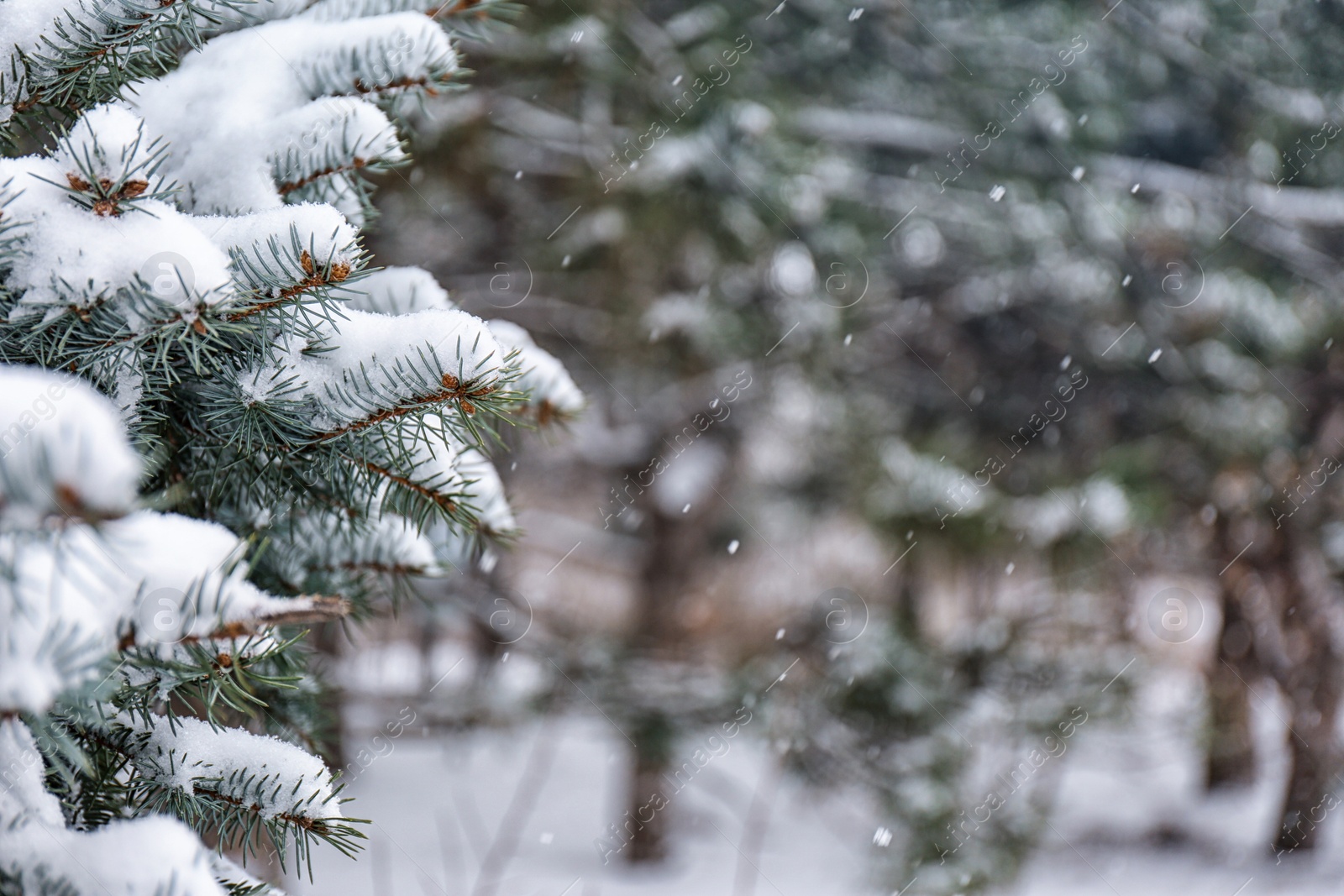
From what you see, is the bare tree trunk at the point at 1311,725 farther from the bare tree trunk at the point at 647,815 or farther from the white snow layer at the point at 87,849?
the white snow layer at the point at 87,849

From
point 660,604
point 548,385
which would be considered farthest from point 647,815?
point 548,385

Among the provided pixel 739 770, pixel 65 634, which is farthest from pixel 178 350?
pixel 739 770

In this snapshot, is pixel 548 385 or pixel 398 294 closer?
pixel 398 294

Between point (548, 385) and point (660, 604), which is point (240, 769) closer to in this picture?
point (548, 385)

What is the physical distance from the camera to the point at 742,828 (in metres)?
5.91

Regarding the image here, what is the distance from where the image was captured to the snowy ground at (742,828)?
4422mm

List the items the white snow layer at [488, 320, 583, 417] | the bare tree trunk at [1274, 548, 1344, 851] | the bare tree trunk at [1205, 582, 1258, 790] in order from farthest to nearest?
1. the bare tree trunk at [1205, 582, 1258, 790]
2. the bare tree trunk at [1274, 548, 1344, 851]
3. the white snow layer at [488, 320, 583, 417]

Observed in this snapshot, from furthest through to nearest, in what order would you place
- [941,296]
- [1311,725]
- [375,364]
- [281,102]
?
1. [1311,725]
2. [941,296]
3. [281,102]
4. [375,364]

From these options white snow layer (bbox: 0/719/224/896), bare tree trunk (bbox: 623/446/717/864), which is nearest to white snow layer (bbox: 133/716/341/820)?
white snow layer (bbox: 0/719/224/896)

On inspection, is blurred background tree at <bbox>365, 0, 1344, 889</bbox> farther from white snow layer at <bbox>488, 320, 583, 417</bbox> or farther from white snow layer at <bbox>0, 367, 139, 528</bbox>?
white snow layer at <bbox>0, 367, 139, 528</bbox>

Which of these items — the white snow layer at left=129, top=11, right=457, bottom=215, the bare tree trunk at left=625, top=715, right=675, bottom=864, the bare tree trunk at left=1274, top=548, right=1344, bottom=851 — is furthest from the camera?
the bare tree trunk at left=1274, top=548, right=1344, bottom=851

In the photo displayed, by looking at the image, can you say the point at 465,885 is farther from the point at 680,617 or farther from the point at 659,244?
the point at 659,244

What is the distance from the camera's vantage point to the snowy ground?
4422 millimetres

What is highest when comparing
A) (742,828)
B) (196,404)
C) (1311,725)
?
(196,404)
